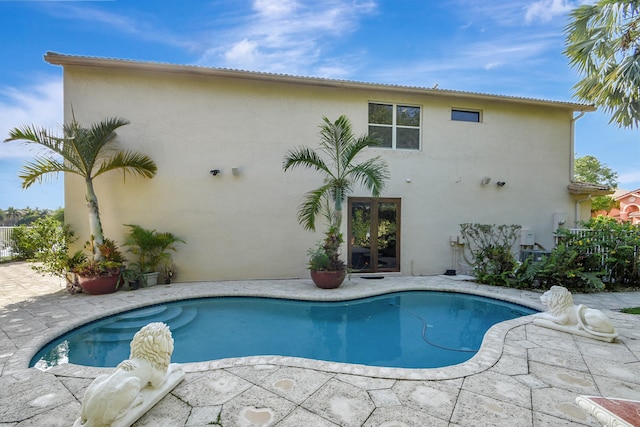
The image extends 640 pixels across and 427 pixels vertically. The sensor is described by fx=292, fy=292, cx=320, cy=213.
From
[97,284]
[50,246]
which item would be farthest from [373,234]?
[50,246]

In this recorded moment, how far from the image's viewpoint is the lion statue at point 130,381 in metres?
2.23

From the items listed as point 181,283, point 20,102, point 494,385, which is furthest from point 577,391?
point 20,102

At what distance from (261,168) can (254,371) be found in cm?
649

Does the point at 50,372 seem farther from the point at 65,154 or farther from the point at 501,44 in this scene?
the point at 501,44

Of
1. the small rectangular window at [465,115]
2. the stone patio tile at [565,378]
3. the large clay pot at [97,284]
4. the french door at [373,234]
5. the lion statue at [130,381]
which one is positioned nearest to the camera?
the lion statue at [130,381]

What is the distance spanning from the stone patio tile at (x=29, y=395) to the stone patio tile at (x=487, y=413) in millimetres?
3639

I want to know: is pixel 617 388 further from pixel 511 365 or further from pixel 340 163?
pixel 340 163

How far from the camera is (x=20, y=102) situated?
1022 centimetres

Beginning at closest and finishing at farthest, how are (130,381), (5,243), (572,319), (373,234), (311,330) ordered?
(130,381) → (572,319) → (311,330) → (373,234) → (5,243)

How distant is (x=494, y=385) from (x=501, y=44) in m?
11.6

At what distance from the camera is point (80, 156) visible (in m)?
7.08

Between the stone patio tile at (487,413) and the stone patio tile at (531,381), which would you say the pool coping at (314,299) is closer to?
the stone patio tile at (531,381)

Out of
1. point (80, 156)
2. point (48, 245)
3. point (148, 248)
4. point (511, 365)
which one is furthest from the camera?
point (148, 248)

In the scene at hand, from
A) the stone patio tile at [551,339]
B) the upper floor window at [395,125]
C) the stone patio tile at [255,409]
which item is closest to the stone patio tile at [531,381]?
the stone patio tile at [551,339]
